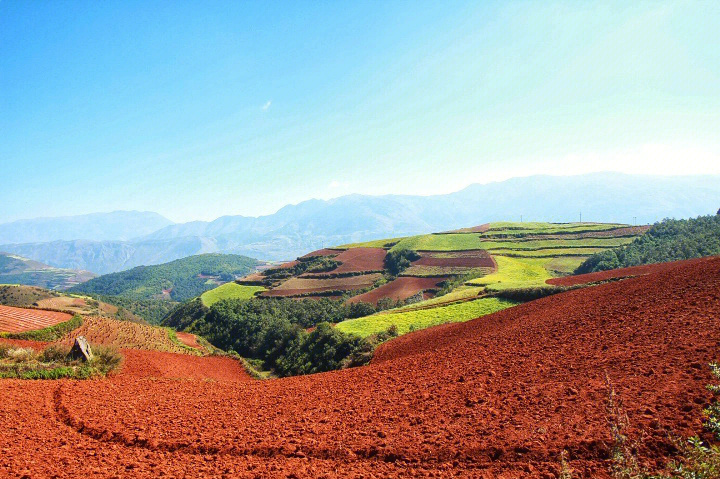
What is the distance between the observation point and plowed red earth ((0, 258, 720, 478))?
835 centimetres

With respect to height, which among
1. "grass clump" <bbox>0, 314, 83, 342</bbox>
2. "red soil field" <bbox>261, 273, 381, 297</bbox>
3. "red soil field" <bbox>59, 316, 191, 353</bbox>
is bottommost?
"red soil field" <bbox>261, 273, 381, 297</bbox>

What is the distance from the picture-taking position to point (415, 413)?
11242 millimetres

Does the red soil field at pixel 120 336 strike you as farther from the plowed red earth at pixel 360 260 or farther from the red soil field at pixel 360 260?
the plowed red earth at pixel 360 260

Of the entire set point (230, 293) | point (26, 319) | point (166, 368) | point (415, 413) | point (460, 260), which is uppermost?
point (415, 413)

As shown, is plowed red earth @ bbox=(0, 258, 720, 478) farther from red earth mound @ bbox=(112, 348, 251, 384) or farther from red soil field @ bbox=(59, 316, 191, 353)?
red soil field @ bbox=(59, 316, 191, 353)

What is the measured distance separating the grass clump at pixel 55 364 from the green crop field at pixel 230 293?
7606 cm

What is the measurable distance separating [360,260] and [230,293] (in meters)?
A: 38.0

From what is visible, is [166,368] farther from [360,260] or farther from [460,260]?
[360,260]

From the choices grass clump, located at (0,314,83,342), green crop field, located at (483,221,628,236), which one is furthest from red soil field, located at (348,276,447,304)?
grass clump, located at (0,314,83,342)

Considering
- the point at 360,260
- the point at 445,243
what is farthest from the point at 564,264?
the point at 360,260

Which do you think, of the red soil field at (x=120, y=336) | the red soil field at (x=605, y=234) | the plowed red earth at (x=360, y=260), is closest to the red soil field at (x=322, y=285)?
the plowed red earth at (x=360, y=260)

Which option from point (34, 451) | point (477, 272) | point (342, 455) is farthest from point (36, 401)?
point (477, 272)

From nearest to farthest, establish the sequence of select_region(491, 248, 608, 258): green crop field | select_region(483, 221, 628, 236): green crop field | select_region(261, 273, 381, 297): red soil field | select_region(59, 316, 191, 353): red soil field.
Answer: select_region(59, 316, 191, 353): red soil field, select_region(491, 248, 608, 258): green crop field, select_region(261, 273, 381, 297): red soil field, select_region(483, 221, 628, 236): green crop field

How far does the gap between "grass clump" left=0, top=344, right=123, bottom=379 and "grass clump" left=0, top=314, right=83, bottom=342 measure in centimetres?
1453
